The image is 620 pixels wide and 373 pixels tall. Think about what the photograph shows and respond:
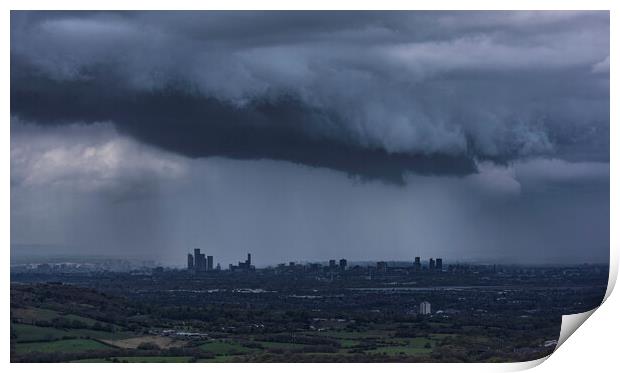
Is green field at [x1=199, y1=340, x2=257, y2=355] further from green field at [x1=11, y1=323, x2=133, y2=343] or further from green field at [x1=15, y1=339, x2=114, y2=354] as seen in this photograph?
green field at [x1=15, y1=339, x2=114, y2=354]

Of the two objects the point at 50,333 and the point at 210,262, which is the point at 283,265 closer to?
the point at 210,262

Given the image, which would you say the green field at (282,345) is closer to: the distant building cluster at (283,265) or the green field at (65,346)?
the distant building cluster at (283,265)

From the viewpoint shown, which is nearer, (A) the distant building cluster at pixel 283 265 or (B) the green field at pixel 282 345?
(B) the green field at pixel 282 345

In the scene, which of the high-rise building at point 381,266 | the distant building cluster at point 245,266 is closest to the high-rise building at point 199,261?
the distant building cluster at point 245,266

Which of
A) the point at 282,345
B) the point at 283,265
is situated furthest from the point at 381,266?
the point at 282,345
